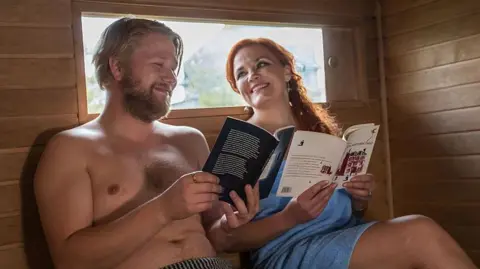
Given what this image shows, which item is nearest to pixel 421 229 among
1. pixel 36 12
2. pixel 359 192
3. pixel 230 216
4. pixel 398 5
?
pixel 359 192

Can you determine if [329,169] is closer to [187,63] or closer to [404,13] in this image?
[187,63]

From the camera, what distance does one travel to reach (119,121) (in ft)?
5.55

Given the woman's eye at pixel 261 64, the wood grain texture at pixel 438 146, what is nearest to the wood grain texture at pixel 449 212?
the wood grain texture at pixel 438 146

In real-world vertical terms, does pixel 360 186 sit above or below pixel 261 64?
below

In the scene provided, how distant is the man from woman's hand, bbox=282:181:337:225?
0.20 m

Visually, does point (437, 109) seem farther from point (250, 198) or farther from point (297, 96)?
point (250, 198)

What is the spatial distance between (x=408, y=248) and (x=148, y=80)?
35.7 inches

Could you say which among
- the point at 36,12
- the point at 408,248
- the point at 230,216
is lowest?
the point at 408,248

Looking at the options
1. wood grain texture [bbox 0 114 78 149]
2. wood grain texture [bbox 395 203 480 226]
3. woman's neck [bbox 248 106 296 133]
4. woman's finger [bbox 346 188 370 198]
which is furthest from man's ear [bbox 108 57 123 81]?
wood grain texture [bbox 395 203 480 226]

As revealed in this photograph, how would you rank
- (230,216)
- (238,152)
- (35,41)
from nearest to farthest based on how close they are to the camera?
(238,152), (230,216), (35,41)

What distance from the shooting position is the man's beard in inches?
65.6

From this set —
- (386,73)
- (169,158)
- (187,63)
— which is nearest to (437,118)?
(386,73)

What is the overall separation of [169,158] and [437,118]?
117 centimetres

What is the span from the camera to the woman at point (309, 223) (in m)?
1.65
